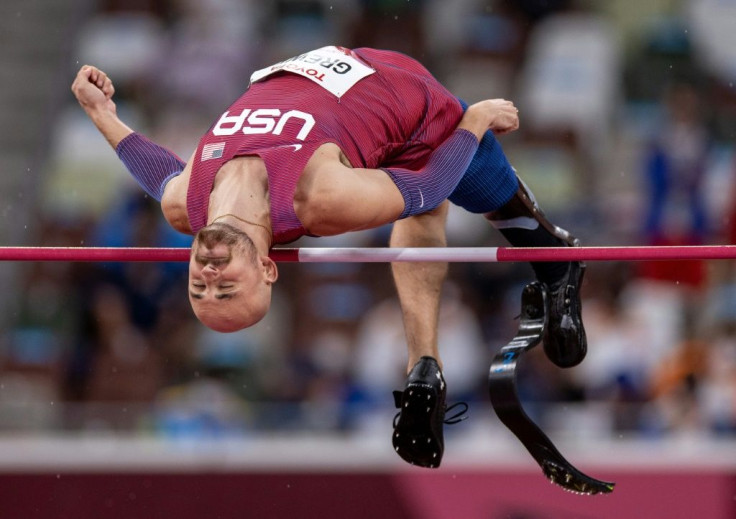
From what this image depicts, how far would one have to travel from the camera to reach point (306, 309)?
9422 mm

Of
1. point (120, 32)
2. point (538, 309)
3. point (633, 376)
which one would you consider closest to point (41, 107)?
point (120, 32)

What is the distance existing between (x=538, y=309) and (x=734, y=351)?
8.87 feet

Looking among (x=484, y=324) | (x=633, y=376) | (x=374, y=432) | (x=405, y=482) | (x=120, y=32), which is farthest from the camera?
(x=120, y=32)

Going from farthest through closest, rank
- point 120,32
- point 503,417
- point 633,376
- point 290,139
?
point 120,32
point 633,376
point 503,417
point 290,139

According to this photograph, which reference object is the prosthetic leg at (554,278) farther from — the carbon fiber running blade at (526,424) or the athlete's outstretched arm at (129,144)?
the athlete's outstretched arm at (129,144)

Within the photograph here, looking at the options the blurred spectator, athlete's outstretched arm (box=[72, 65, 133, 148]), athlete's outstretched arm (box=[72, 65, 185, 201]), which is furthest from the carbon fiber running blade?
the blurred spectator

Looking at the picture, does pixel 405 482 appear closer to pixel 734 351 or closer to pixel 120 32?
pixel 734 351

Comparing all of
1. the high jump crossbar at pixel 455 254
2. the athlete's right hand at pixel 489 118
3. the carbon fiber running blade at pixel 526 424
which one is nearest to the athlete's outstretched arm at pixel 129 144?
the high jump crossbar at pixel 455 254

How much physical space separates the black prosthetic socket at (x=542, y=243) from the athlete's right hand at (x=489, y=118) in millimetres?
596

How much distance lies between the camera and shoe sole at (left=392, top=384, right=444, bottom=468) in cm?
523

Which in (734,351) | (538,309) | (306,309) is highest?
(538,309)

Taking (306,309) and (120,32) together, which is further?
(120,32)

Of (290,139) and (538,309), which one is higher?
(290,139)

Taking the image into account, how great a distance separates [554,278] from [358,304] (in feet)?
12.0
